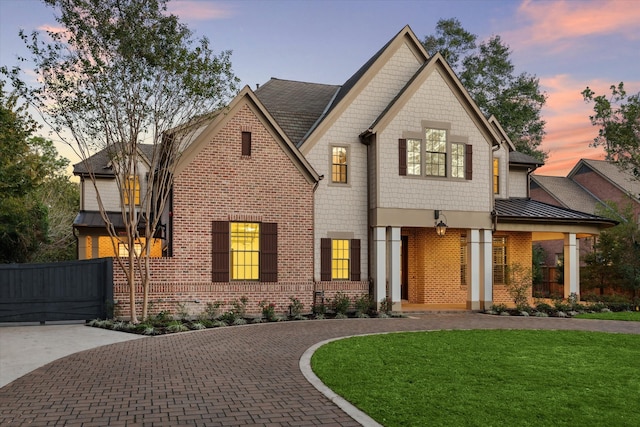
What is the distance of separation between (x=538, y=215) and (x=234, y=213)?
12265 mm

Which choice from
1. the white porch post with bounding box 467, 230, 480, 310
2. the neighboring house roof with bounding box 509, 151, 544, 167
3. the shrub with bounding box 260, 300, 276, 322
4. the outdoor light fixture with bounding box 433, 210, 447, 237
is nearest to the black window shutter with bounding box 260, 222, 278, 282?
the shrub with bounding box 260, 300, 276, 322

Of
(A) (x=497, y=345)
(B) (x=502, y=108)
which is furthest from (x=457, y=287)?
(B) (x=502, y=108)

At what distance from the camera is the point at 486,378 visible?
8.25 m

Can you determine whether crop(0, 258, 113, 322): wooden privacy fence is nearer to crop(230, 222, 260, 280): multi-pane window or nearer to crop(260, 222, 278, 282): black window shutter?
crop(230, 222, 260, 280): multi-pane window

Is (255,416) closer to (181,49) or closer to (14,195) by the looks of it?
(181,49)

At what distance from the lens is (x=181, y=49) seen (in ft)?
51.1

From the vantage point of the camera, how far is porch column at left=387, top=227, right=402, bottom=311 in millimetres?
19125

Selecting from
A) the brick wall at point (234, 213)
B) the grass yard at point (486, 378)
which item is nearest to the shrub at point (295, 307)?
the brick wall at point (234, 213)

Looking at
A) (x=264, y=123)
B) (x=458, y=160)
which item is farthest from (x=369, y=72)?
(x=264, y=123)

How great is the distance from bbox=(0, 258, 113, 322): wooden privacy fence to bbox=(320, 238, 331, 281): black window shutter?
7252 mm

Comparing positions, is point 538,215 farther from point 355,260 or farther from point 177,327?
point 177,327

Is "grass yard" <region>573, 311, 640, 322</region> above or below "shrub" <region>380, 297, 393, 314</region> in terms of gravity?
below

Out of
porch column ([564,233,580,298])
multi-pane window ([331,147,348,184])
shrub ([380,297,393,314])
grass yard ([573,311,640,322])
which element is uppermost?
multi-pane window ([331,147,348,184])

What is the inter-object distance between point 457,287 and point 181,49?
1440 centimetres
